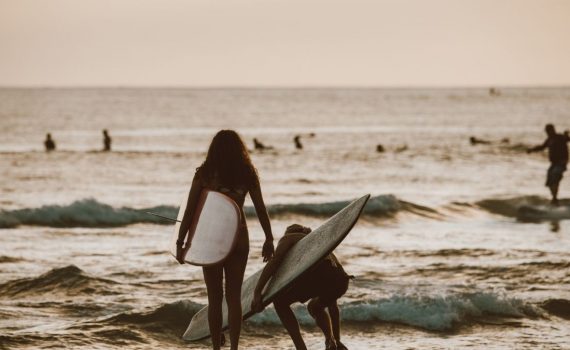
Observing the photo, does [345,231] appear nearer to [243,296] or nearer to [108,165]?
[243,296]

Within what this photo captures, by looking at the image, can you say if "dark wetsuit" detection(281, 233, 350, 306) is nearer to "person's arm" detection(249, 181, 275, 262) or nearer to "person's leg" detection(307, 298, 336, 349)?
"person's leg" detection(307, 298, 336, 349)

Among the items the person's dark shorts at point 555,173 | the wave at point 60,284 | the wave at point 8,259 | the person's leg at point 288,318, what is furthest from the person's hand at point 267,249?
the person's dark shorts at point 555,173

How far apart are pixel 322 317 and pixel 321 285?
325mm

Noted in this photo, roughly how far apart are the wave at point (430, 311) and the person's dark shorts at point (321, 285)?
3252 mm

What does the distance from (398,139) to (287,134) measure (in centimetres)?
1123

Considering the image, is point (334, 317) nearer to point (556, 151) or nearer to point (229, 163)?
point (229, 163)

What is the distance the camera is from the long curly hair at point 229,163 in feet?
23.1

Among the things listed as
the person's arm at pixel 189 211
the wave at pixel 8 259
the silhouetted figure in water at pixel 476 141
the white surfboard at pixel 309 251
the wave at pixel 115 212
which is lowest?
the wave at pixel 115 212

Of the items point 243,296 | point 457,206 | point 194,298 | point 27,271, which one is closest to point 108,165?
point 457,206

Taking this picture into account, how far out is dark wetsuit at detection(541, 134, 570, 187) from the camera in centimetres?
2055

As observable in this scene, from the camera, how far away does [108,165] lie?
4047 cm

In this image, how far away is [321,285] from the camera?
756 centimetres

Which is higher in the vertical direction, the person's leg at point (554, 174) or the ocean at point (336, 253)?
the person's leg at point (554, 174)

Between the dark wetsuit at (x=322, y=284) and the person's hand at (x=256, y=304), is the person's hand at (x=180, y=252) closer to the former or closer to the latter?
the person's hand at (x=256, y=304)
